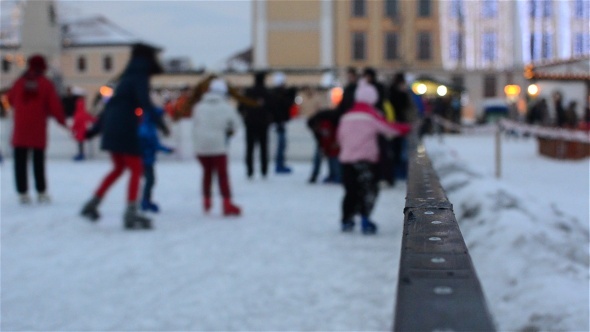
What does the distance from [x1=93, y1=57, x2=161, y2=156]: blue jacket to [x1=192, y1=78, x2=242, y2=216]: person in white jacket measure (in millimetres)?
951

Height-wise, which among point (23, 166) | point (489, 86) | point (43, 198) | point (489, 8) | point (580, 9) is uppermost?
point (489, 8)

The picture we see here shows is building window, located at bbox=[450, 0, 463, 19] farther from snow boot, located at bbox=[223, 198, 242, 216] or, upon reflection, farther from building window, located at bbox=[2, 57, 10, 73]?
snow boot, located at bbox=[223, 198, 242, 216]

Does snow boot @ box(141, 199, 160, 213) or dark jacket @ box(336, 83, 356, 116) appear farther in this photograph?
dark jacket @ box(336, 83, 356, 116)

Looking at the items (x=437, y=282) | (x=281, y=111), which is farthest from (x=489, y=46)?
(x=437, y=282)

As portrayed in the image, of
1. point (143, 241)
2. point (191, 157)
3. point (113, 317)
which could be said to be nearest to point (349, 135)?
point (143, 241)

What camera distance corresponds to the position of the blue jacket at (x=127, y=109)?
7547 mm

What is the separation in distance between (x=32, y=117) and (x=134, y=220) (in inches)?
101

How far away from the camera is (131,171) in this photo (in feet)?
24.9

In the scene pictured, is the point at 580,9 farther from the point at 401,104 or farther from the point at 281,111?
the point at 401,104

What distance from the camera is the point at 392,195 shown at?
1094 cm

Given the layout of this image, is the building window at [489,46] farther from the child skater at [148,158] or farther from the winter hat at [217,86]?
the child skater at [148,158]

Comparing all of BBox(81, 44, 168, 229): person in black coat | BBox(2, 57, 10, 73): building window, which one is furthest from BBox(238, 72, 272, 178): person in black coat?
BBox(2, 57, 10, 73): building window

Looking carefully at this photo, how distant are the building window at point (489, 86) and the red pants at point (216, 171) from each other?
49486 millimetres

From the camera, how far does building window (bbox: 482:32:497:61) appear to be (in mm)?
55188
